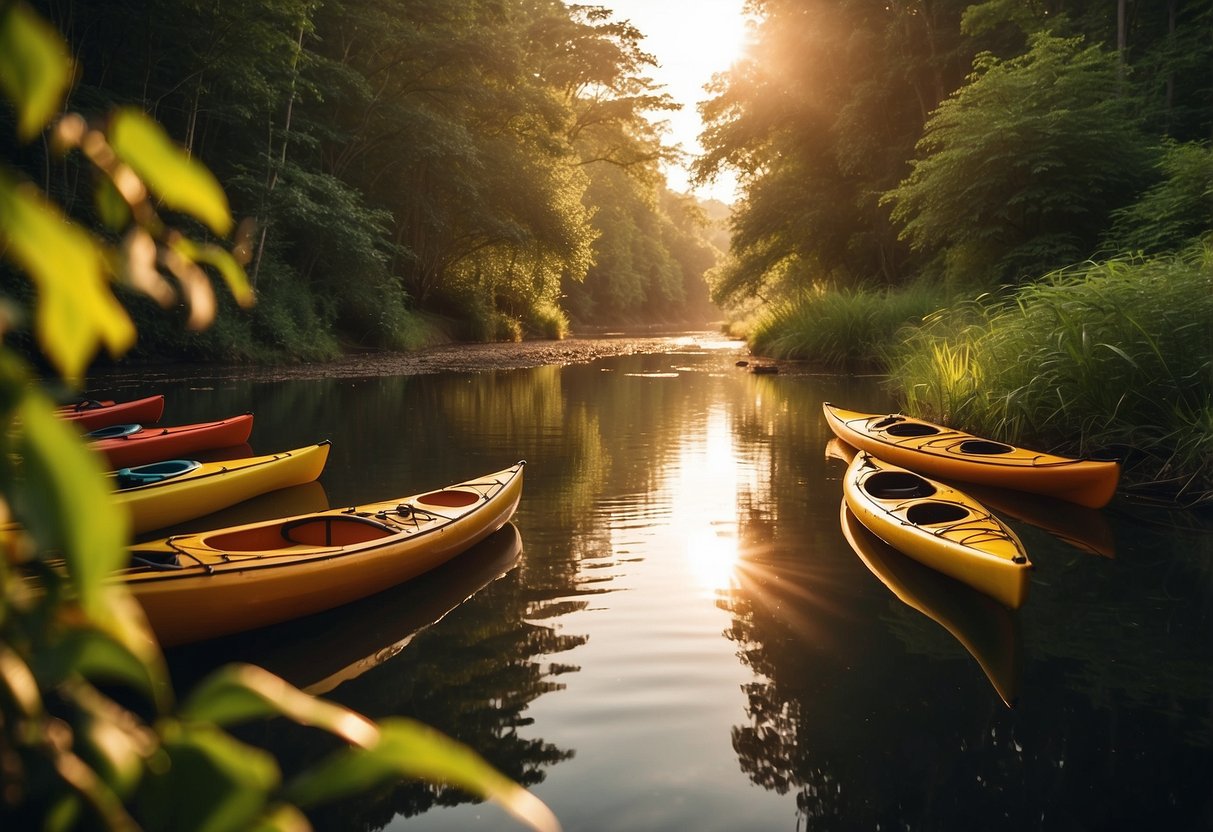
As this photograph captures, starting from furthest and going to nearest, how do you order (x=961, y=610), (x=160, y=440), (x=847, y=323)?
(x=847, y=323) → (x=160, y=440) → (x=961, y=610)

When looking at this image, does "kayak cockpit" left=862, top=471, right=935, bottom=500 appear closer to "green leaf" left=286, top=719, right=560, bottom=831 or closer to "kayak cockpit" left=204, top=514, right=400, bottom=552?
"kayak cockpit" left=204, top=514, right=400, bottom=552

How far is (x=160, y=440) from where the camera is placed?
7434mm

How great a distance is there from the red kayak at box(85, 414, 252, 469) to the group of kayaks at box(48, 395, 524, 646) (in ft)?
0.05

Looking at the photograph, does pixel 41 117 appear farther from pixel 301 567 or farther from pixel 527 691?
→ pixel 301 567

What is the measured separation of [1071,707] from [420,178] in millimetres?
22369

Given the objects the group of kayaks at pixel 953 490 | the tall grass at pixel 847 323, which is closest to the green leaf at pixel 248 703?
the group of kayaks at pixel 953 490

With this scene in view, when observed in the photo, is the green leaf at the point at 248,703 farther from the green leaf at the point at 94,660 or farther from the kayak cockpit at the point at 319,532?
the kayak cockpit at the point at 319,532

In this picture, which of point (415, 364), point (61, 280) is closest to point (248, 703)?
point (61, 280)

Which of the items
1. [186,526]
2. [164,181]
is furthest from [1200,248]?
[164,181]

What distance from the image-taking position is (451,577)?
200 inches

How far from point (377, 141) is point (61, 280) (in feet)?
73.9

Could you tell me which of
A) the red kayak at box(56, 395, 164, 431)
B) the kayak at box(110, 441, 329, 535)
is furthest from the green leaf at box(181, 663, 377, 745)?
the red kayak at box(56, 395, 164, 431)

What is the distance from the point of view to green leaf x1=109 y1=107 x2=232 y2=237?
458mm

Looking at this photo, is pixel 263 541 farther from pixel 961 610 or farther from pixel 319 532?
pixel 961 610
